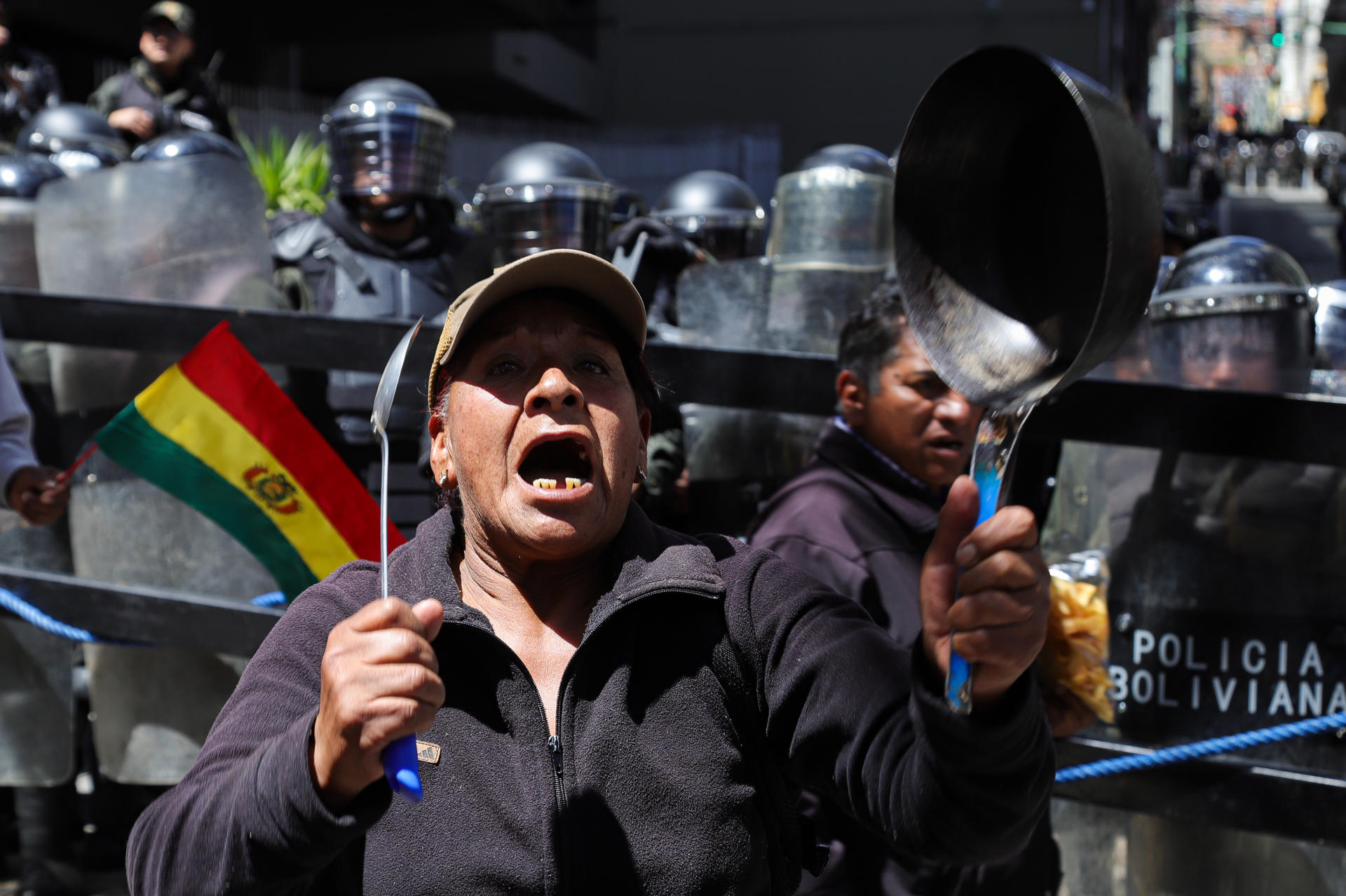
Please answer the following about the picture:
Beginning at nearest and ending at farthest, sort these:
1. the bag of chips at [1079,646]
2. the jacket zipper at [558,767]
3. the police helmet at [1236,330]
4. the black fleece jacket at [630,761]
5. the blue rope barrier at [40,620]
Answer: the black fleece jacket at [630,761]
the jacket zipper at [558,767]
the bag of chips at [1079,646]
the police helmet at [1236,330]
the blue rope barrier at [40,620]

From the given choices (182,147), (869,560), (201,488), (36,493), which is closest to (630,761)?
(869,560)

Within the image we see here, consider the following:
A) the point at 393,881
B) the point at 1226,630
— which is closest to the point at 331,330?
the point at 393,881

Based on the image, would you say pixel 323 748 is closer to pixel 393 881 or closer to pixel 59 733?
pixel 393 881

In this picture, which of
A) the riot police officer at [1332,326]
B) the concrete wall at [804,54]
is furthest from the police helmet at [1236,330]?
the concrete wall at [804,54]

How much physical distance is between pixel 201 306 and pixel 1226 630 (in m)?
2.90

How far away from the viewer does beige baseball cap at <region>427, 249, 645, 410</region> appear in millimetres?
1849

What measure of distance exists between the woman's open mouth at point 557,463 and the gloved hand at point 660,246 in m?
2.83

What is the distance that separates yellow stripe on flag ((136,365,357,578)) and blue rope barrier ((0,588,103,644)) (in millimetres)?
687

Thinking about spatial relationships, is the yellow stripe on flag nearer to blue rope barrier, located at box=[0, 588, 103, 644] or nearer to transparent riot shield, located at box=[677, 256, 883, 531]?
blue rope barrier, located at box=[0, 588, 103, 644]

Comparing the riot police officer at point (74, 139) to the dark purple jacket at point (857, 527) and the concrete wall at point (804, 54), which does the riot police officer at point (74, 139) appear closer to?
the dark purple jacket at point (857, 527)

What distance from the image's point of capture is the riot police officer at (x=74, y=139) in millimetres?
6188

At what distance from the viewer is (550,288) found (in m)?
1.95

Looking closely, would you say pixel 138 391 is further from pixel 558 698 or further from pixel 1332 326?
pixel 1332 326

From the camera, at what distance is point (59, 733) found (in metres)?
4.11
